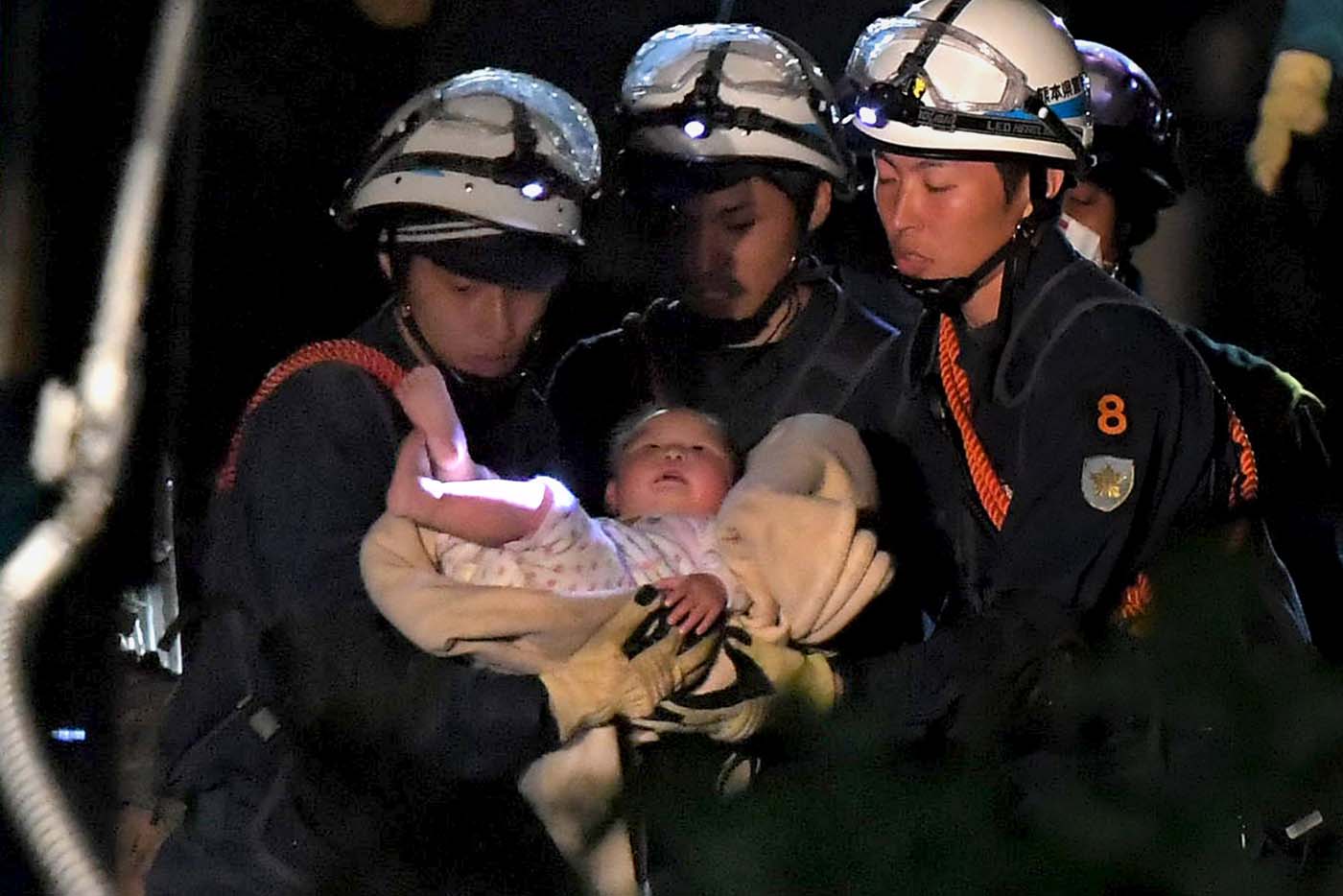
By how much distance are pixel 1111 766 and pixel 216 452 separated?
104 inches

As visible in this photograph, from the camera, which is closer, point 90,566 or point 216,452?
point 90,566

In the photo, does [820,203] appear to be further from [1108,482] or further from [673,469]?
[1108,482]

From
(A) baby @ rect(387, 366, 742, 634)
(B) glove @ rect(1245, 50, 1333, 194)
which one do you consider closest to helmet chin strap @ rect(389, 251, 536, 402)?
(A) baby @ rect(387, 366, 742, 634)

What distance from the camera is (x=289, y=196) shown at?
3.52 meters

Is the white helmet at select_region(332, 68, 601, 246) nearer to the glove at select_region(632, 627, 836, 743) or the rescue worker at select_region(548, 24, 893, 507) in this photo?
the rescue worker at select_region(548, 24, 893, 507)

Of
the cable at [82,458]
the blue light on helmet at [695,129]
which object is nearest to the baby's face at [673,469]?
the blue light on helmet at [695,129]

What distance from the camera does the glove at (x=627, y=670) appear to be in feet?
7.29

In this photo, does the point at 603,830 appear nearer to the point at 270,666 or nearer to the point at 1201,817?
the point at 1201,817

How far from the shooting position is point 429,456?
92.9 inches

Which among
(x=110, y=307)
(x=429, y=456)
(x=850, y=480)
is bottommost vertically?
(x=850, y=480)

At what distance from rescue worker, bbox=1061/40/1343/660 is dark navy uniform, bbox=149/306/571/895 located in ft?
3.94

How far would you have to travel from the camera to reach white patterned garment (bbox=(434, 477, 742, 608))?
235cm

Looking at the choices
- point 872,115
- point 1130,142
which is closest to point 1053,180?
point 872,115

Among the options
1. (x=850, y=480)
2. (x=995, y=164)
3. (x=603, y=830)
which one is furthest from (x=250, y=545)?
(x=603, y=830)
